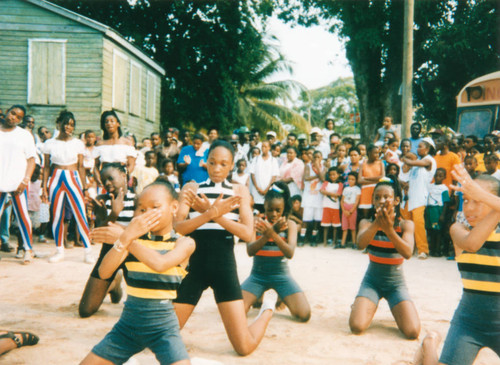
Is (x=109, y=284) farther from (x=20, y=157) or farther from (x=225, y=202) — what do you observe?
(x=20, y=157)

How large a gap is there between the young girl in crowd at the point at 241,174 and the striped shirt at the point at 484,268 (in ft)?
24.7

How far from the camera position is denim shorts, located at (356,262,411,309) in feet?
15.7

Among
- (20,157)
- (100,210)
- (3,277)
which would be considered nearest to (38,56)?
(20,157)

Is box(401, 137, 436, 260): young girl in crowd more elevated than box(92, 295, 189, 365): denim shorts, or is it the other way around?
box(401, 137, 436, 260): young girl in crowd

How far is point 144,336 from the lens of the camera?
2.98m

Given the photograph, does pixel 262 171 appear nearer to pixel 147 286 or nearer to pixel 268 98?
pixel 147 286

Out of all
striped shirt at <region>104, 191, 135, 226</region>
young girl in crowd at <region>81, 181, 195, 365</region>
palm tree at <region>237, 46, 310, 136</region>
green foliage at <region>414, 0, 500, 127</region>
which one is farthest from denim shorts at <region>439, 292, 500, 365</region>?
palm tree at <region>237, 46, 310, 136</region>

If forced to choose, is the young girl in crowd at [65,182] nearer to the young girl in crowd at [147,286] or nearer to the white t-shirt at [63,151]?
the white t-shirt at [63,151]

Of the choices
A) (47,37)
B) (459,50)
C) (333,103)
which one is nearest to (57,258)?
(47,37)

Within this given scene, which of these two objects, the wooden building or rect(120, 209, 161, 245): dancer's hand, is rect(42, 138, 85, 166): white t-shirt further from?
the wooden building

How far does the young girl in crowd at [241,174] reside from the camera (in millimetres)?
10680

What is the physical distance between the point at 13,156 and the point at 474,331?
21.2 feet

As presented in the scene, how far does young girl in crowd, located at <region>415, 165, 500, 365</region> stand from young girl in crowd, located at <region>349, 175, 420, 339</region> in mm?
1133

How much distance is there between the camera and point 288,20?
71.9 ft
